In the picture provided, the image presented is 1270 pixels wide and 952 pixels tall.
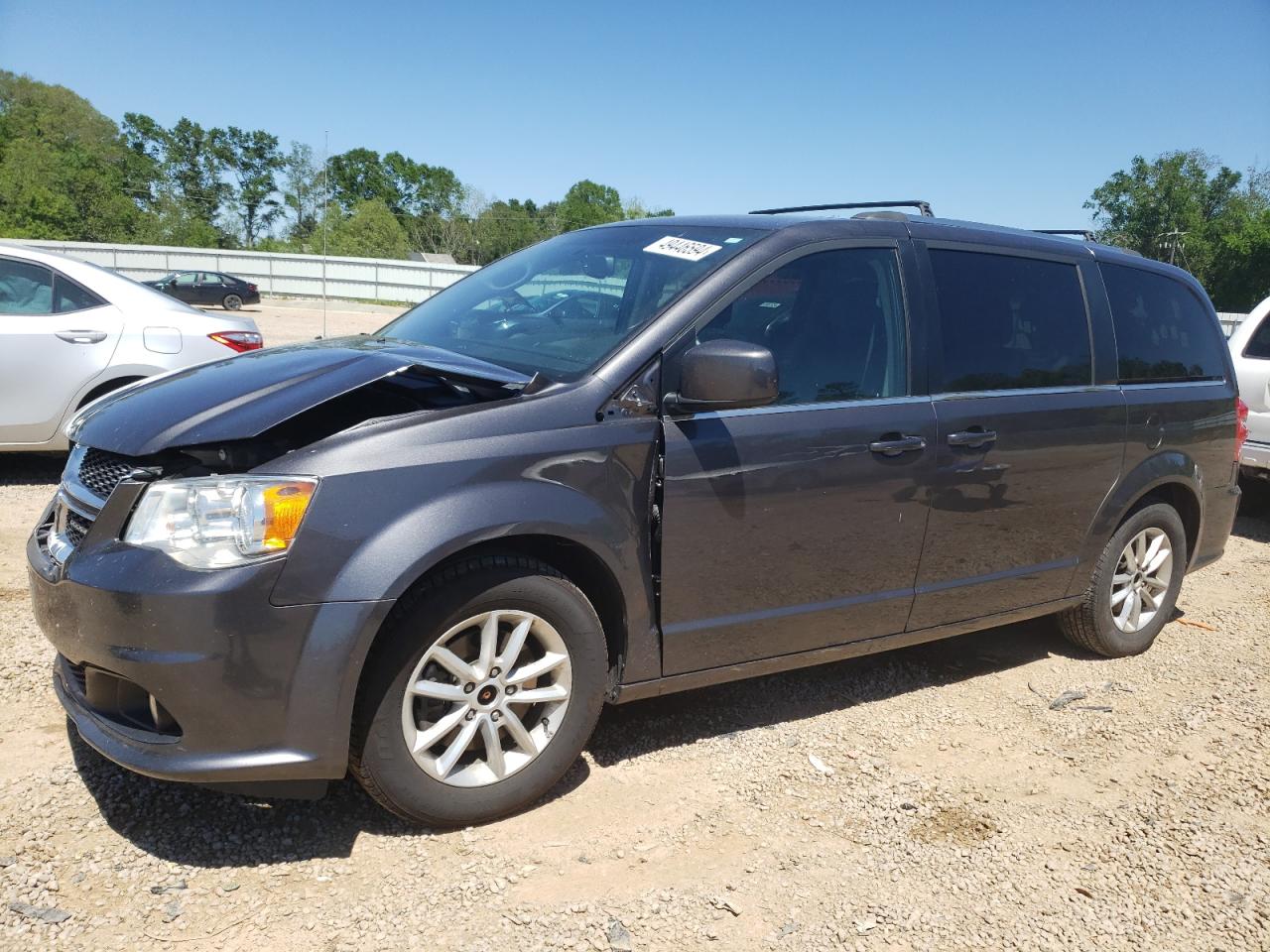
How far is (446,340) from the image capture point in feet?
12.5

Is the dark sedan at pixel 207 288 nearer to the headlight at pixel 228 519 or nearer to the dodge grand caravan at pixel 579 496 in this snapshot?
the dodge grand caravan at pixel 579 496

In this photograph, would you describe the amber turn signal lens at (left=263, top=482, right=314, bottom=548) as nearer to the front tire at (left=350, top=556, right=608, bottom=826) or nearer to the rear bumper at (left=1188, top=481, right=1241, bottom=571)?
the front tire at (left=350, top=556, right=608, bottom=826)

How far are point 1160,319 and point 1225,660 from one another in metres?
1.75

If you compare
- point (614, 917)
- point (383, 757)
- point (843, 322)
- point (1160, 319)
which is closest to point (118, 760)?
point (383, 757)

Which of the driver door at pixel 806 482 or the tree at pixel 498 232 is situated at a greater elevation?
the tree at pixel 498 232

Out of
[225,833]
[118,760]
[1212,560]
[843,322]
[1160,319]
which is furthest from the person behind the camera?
[1212,560]

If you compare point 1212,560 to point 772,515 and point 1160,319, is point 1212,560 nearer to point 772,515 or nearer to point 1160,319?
point 1160,319

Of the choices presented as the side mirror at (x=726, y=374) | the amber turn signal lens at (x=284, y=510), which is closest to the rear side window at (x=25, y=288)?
the amber turn signal lens at (x=284, y=510)

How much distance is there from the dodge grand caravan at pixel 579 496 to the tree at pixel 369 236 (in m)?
69.2

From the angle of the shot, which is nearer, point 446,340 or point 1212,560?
point 446,340

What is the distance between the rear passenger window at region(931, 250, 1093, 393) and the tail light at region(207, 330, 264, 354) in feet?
16.2

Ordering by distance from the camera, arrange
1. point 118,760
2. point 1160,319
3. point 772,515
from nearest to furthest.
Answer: point 118,760 < point 772,515 < point 1160,319

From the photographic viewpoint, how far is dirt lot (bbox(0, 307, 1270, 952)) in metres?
2.62

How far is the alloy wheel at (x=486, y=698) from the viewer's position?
284cm
